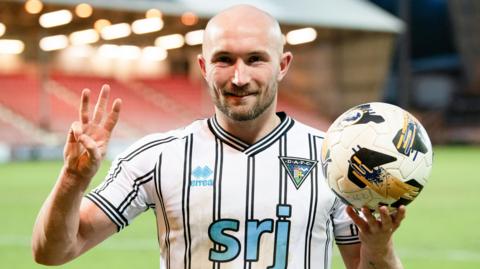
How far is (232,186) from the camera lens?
9.37 feet

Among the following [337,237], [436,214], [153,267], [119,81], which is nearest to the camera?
[337,237]

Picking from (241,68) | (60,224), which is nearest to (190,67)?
(241,68)

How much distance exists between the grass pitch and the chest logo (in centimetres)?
346

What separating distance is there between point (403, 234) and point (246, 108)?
5.89 metres

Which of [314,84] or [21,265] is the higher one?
[314,84]

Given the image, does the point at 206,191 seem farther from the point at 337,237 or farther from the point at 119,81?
the point at 119,81

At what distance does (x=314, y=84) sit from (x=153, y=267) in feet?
102

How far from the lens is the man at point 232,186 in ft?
8.94

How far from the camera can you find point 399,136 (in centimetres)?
275

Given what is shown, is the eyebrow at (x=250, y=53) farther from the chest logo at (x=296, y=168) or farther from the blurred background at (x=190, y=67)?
the blurred background at (x=190, y=67)

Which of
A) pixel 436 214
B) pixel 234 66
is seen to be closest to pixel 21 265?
pixel 234 66

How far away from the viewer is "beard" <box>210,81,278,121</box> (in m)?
2.75

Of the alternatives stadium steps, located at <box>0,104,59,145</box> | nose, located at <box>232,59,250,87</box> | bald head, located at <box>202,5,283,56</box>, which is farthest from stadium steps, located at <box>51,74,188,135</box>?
nose, located at <box>232,59,250,87</box>

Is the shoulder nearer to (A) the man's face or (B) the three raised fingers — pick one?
(A) the man's face
